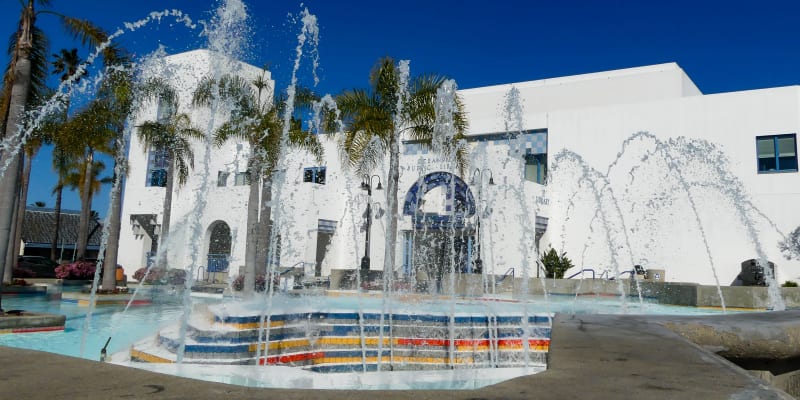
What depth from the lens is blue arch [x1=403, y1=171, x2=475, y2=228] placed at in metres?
23.6

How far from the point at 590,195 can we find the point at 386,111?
1183cm

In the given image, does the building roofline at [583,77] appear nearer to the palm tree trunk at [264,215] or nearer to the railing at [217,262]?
the railing at [217,262]

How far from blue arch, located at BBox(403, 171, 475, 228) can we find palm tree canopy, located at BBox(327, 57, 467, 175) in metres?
6.17

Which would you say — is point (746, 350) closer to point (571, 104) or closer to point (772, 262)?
point (772, 262)

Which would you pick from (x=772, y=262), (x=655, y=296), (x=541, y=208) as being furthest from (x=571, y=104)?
(x=655, y=296)

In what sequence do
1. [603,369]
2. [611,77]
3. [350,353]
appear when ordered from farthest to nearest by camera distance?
[611,77], [350,353], [603,369]

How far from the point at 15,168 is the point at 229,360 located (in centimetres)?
532

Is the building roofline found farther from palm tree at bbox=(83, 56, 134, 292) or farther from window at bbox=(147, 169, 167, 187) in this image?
palm tree at bbox=(83, 56, 134, 292)

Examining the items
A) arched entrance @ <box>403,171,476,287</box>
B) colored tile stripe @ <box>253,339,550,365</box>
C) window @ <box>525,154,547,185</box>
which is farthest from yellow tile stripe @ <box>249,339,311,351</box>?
window @ <box>525,154,547,185</box>

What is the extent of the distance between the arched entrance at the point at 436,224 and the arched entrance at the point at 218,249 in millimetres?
8784

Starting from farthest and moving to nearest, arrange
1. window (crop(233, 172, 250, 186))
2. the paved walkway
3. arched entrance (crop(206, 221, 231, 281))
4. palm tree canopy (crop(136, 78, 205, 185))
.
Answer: window (crop(233, 172, 250, 186))
arched entrance (crop(206, 221, 231, 281))
palm tree canopy (crop(136, 78, 205, 185))
the paved walkway

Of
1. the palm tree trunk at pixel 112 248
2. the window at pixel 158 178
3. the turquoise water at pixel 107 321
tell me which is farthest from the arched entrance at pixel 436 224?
the window at pixel 158 178

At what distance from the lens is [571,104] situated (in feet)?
102

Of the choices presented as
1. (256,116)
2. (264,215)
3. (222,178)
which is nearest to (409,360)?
(256,116)
